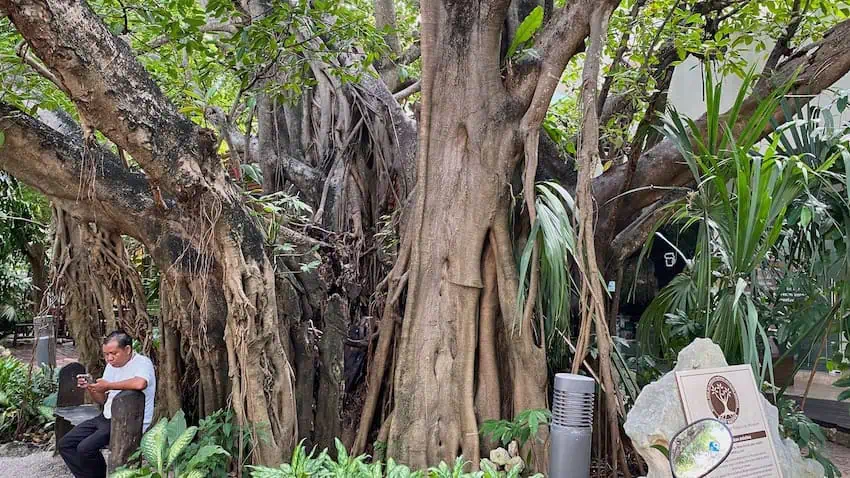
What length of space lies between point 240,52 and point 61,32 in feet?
3.91

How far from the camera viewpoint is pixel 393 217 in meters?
4.66

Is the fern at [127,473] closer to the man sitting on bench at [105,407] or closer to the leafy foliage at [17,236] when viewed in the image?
the man sitting on bench at [105,407]

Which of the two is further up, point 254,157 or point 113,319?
point 254,157

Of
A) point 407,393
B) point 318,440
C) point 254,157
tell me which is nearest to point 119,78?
point 407,393

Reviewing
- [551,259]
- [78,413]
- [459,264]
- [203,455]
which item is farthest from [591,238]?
[78,413]

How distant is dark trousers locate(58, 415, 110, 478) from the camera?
4027 mm

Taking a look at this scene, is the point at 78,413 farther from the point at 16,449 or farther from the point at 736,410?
the point at 736,410

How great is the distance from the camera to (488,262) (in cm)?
382

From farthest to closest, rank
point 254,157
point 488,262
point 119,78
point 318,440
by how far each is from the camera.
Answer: point 254,157 → point 318,440 → point 488,262 → point 119,78

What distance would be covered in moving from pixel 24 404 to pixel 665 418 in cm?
560

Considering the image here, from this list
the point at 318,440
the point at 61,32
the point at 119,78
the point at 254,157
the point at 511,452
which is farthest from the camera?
the point at 254,157

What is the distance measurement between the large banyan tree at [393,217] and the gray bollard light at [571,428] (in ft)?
1.30

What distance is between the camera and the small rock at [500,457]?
3.47m

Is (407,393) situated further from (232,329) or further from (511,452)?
(232,329)
